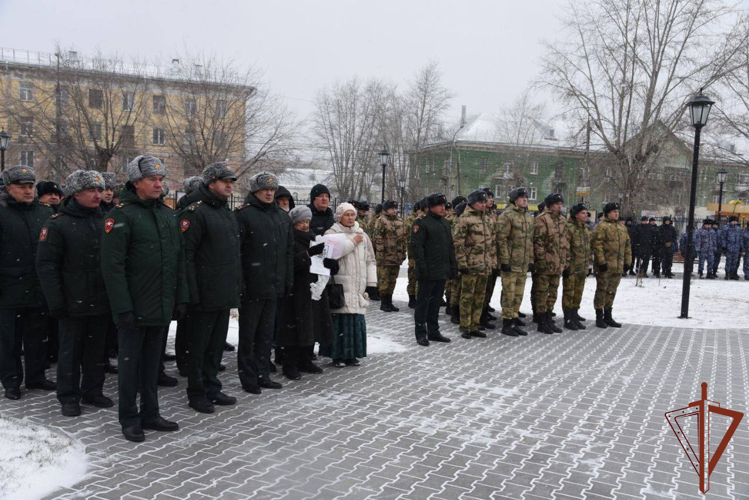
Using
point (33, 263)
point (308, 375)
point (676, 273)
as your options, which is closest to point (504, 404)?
point (308, 375)

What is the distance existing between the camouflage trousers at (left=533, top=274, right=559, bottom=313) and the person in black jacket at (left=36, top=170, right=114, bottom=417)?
6.58m

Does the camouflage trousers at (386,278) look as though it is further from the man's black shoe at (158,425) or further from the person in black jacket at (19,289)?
the man's black shoe at (158,425)

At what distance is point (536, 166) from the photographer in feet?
193

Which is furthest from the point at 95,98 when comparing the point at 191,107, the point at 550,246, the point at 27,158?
the point at 550,246

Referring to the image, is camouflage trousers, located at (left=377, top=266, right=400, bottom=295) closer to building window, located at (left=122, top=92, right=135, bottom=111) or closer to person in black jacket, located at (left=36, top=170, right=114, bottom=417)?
person in black jacket, located at (left=36, top=170, right=114, bottom=417)

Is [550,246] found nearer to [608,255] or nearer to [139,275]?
[608,255]

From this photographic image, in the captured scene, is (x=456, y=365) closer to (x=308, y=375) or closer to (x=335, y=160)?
(x=308, y=375)

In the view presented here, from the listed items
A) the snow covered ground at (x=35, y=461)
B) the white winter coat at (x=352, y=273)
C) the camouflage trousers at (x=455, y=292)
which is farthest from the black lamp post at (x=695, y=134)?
the snow covered ground at (x=35, y=461)

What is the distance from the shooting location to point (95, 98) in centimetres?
2689

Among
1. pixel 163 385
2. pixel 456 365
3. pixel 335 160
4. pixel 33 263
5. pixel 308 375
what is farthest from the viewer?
pixel 335 160

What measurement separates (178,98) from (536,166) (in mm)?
40466

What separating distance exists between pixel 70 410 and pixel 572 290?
25.0ft

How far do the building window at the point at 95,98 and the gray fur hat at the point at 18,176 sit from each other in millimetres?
23586

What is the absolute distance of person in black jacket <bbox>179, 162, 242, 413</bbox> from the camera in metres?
5.04
